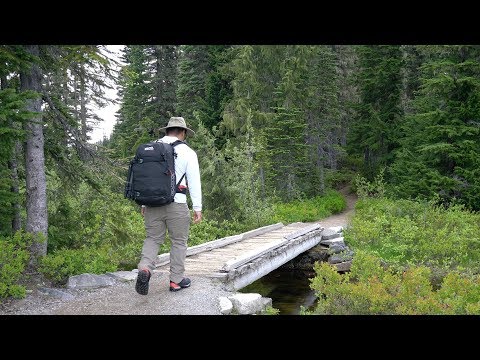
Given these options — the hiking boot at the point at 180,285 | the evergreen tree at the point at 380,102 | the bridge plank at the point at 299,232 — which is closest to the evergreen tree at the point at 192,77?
the evergreen tree at the point at 380,102

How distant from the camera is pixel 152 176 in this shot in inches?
223

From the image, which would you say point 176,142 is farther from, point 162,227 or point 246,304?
point 246,304

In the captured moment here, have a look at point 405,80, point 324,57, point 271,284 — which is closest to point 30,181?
point 271,284

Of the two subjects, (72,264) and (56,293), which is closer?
(56,293)

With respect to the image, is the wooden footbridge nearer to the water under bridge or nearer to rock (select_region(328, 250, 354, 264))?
the water under bridge

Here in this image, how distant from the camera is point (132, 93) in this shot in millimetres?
31578

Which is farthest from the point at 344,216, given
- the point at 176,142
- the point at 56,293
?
the point at 56,293

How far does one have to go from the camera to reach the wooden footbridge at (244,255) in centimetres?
809

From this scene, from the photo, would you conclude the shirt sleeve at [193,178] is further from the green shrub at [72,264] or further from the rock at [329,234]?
the rock at [329,234]

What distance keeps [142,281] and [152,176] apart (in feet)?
4.58

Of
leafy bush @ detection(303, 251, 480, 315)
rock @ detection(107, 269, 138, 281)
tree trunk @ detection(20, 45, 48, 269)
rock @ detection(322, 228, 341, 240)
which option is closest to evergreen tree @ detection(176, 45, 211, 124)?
rock @ detection(322, 228, 341, 240)

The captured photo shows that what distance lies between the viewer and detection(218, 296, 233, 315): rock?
225 inches

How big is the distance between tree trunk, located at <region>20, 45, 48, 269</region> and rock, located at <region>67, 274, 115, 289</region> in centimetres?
82

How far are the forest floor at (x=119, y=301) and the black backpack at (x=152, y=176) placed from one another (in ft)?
4.27
